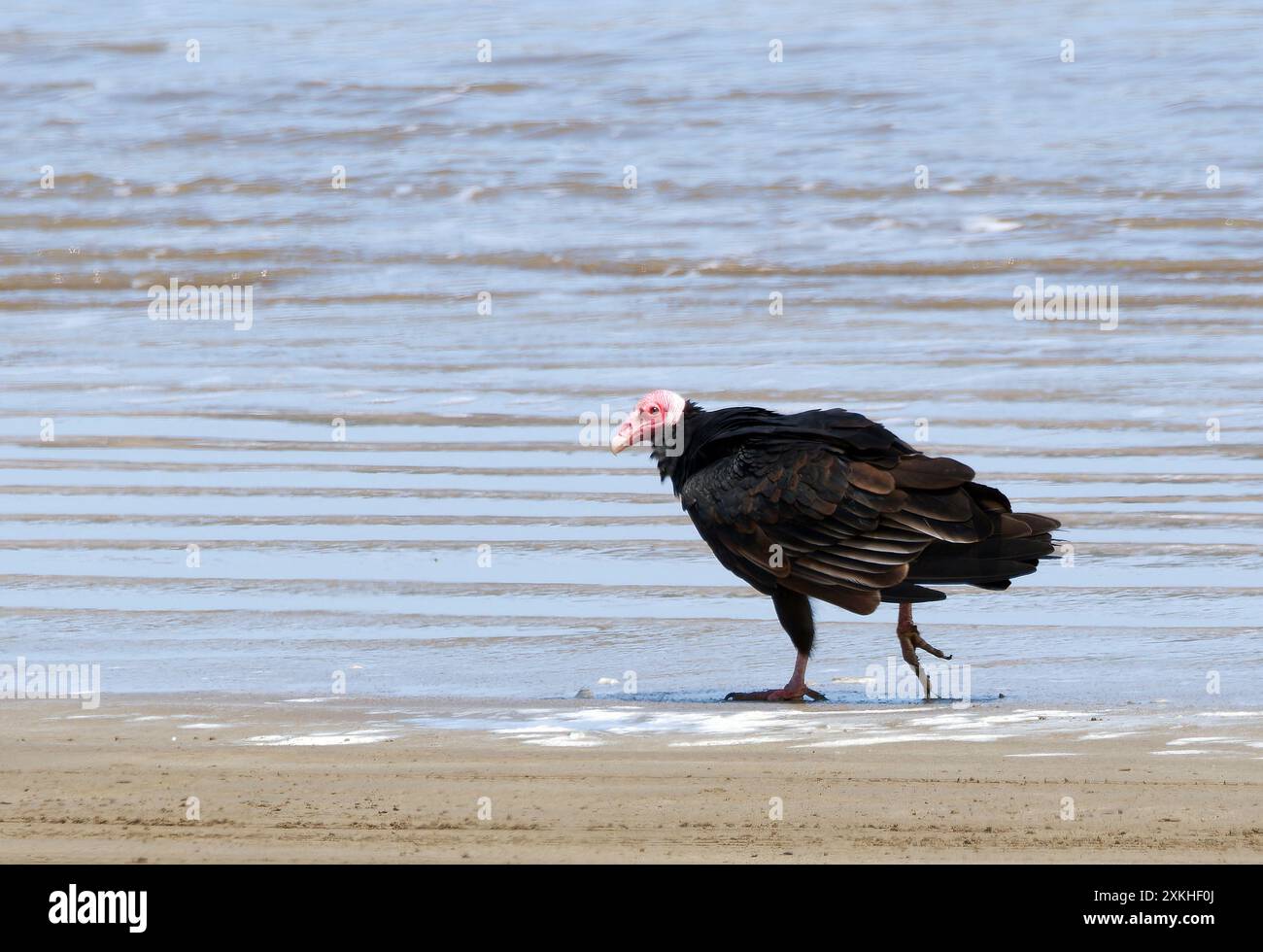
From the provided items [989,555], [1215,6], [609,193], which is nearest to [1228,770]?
[989,555]

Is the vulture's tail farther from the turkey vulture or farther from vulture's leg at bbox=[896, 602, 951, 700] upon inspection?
vulture's leg at bbox=[896, 602, 951, 700]

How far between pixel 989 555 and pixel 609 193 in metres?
12.4

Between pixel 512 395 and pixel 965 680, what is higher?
pixel 512 395

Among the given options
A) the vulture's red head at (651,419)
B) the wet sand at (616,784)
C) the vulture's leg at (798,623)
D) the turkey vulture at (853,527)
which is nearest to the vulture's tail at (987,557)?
the turkey vulture at (853,527)

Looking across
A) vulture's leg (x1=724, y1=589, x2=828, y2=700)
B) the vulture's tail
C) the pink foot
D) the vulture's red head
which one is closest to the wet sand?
the pink foot

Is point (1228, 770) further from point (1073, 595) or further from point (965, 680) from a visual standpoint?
point (1073, 595)

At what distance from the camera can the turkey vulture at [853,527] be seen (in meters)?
6.25

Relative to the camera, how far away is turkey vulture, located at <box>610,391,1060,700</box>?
625cm

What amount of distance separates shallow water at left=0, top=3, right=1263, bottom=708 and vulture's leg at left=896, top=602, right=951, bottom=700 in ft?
0.66

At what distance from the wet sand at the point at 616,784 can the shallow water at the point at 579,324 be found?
56 centimetres

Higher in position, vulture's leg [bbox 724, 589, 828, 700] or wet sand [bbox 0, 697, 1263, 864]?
vulture's leg [bbox 724, 589, 828, 700]

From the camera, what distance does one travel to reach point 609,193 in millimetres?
18344

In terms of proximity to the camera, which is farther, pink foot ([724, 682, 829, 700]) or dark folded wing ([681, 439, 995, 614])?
dark folded wing ([681, 439, 995, 614])

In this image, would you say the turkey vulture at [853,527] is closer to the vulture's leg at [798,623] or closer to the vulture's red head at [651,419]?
the vulture's leg at [798,623]
